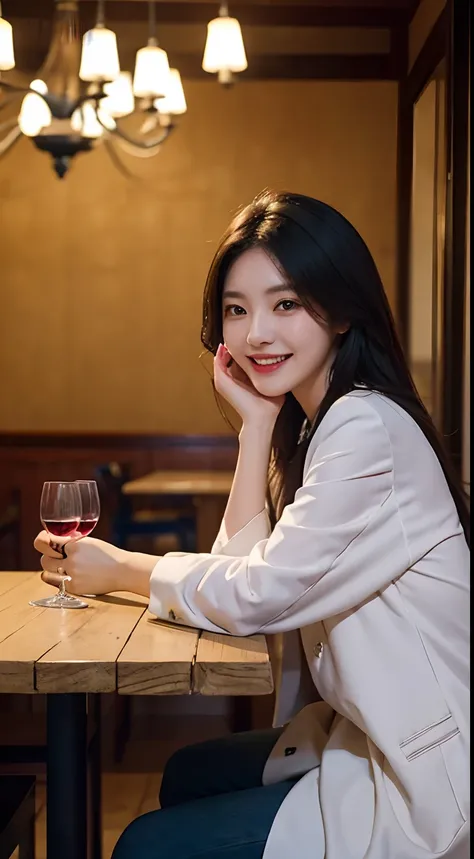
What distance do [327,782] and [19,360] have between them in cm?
205

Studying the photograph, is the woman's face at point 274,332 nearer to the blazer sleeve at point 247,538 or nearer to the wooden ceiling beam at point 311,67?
the blazer sleeve at point 247,538

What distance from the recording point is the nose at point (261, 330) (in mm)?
1330

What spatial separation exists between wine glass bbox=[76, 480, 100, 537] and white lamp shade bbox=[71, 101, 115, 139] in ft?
5.82

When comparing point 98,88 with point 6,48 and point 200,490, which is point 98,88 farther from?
point 200,490

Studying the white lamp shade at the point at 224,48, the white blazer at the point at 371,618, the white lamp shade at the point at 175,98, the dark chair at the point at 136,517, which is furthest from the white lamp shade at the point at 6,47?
the white blazer at the point at 371,618

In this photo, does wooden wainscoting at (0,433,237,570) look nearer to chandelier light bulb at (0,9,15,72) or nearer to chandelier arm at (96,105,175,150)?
chandelier arm at (96,105,175,150)

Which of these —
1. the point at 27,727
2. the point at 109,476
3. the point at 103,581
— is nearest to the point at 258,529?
the point at 103,581

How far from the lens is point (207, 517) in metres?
2.99

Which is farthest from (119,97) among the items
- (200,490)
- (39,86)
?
(200,490)

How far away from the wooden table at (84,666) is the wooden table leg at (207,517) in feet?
5.02

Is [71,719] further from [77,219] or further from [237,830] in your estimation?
[77,219]

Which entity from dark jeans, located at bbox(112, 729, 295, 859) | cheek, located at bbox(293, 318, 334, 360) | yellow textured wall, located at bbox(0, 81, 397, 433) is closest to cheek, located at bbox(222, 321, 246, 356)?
cheek, located at bbox(293, 318, 334, 360)

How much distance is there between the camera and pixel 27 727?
2.01 m

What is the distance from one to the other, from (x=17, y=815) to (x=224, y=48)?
2.26m
